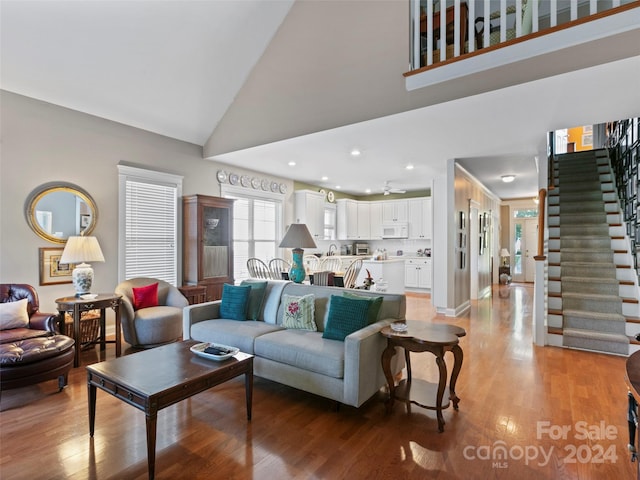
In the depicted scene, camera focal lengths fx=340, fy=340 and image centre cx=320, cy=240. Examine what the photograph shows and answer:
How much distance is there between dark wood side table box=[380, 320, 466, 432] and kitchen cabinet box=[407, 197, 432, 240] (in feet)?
20.8

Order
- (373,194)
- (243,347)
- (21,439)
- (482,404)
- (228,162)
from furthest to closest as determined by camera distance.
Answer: (373,194) < (228,162) < (243,347) < (482,404) < (21,439)

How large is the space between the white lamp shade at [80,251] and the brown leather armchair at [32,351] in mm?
515

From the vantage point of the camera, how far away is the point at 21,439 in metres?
2.19

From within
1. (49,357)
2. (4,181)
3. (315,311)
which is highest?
(4,181)

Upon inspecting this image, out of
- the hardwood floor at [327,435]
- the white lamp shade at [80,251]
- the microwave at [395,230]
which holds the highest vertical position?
the microwave at [395,230]

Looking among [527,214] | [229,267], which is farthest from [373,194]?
[229,267]

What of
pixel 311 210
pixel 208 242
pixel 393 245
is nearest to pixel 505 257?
pixel 393 245

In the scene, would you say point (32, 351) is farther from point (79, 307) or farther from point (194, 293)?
point (194, 293)

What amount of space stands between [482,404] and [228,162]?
17.0 ft

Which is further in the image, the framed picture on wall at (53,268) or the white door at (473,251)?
the white door at (473,251)

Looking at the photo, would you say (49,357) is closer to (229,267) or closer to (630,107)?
(229,267)

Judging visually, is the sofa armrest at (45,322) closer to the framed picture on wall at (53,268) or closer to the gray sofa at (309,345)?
the framed picture on wall at (53,268)

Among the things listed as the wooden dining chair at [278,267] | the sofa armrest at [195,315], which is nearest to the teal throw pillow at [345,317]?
the sofa armrest at [195,315]

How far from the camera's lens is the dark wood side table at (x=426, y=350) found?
2.31 meters
